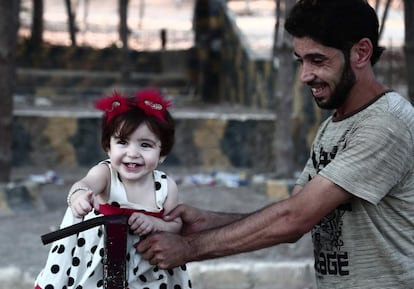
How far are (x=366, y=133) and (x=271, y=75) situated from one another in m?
9.62

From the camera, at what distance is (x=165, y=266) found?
3109 mm

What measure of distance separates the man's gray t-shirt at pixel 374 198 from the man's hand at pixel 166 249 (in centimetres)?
49

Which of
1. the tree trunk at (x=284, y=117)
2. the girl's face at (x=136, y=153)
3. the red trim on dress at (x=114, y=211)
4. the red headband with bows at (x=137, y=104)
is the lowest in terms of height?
the tree trunk at (x=284, y=117)

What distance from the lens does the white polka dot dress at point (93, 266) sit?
10.6ft

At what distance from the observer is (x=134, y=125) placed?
327 cm

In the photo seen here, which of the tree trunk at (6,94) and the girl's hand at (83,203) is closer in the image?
the girl's hand at (83,203)

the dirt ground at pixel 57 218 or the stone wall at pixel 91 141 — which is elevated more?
the dirt ground at pixel 57 218

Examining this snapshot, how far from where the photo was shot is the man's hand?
310 cm

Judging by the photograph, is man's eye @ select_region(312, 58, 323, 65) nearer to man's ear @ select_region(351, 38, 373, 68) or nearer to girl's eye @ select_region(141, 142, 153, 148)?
man's ear @ select_region(351, 38, 373, 68)

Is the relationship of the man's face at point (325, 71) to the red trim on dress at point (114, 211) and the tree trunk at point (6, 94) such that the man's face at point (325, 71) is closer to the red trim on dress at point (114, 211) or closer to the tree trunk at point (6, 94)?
the red trim on dress at point (114, 211)

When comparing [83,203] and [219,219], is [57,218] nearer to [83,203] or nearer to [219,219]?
[219,219]

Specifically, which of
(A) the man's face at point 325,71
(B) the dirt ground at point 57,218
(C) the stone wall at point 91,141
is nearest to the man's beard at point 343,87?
(A) the man's face at point 325,71

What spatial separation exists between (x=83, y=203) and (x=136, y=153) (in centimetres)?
29

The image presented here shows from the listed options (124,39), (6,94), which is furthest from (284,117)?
(124,39)
